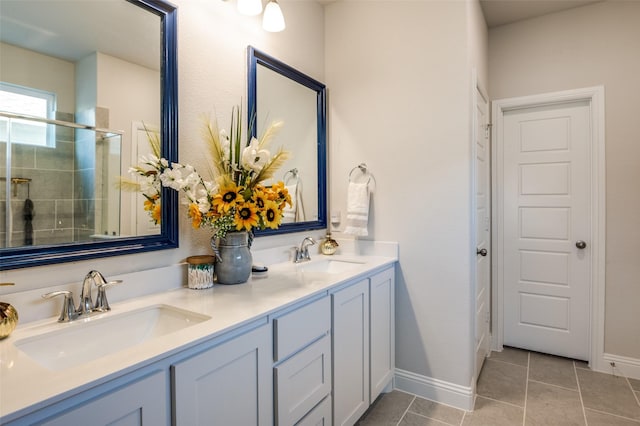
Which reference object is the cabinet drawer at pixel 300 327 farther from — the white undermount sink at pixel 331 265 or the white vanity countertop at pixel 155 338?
the white undermount sink at pixel 331 265

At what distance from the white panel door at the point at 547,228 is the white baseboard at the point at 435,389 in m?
1.13

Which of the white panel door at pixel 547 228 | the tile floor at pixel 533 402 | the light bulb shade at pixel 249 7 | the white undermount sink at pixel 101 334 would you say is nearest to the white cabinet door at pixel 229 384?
the white undermount sink at pixel 101 334

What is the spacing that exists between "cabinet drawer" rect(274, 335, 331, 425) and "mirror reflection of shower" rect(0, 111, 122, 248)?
32.7 inches

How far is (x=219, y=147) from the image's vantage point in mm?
1542

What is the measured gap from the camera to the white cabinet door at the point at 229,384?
0.92m

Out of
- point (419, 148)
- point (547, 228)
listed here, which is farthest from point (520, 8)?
point (547, 228)

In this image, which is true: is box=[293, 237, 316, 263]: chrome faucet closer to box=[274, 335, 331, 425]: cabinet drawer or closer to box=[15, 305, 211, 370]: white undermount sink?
box=[274, 335, 331, 425]: cabinet drawer

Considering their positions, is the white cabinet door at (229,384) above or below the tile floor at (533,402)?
above

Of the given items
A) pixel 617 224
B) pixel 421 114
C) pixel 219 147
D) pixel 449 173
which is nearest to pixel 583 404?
pixel 617 224

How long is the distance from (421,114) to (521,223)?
1403mm

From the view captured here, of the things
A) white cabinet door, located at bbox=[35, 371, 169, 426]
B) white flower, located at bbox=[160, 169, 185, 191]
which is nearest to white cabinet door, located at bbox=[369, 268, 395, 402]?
white flower, located at bbox=[160, 169, 185, 191]

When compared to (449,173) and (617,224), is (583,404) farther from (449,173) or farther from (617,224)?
(449,173)

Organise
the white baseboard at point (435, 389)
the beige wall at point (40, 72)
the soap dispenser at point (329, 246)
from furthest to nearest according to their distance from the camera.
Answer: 1. the soap dispenser at point (329, 246)
2. the white baseboard at point (435, 389)
3. the beige wall at point (40, 72)

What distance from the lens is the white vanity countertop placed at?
0.69m
